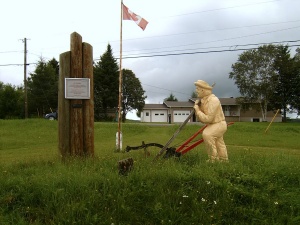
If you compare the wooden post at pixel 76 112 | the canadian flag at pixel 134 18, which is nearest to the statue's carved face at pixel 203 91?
the wooden post at pixel 76 112

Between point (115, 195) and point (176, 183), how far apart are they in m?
1.00

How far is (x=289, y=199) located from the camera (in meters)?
4.93

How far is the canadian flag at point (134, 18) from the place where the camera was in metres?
12.3

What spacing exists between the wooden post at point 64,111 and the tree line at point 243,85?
36.4 m

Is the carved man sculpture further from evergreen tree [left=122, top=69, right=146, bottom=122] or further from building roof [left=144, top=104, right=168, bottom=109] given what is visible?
building roof [left=144, top=104, right=168, bottom=109]

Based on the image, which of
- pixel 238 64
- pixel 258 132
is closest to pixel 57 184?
pixel 258 132

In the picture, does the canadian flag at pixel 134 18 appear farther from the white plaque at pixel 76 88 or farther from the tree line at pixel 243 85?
the tree line at pixel 243 85

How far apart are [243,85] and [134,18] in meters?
36.3

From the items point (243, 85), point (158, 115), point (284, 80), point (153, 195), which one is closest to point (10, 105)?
point (158, 115)

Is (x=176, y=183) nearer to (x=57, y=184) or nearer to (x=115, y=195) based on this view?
(x=115, y=195)

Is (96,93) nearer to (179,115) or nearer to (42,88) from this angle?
(42,88)

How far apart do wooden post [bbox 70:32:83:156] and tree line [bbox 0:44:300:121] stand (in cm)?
3639

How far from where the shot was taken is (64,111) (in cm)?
725

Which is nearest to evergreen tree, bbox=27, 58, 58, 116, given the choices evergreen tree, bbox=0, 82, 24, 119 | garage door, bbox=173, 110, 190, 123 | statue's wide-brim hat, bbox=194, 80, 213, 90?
evergreen tree, bbox=0, 82, 24, 119
